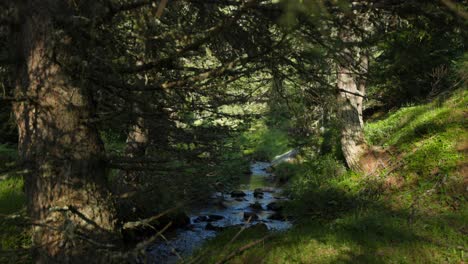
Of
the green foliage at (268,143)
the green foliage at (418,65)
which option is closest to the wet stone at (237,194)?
the green foliage at (418,65)

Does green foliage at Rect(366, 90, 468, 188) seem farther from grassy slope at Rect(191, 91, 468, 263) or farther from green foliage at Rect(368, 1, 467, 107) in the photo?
green foliage at Rect(368, 1, 467, 107)

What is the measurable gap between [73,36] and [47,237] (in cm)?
159

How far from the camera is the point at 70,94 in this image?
3.00 metres

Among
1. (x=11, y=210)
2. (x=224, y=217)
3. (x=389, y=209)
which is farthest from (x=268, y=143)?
(x=11, y=210)

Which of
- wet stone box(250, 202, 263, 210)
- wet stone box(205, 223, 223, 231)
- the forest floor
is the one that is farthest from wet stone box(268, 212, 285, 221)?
wet stone box(205, 223, 223, 231)

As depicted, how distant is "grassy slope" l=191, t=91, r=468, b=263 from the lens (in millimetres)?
5273

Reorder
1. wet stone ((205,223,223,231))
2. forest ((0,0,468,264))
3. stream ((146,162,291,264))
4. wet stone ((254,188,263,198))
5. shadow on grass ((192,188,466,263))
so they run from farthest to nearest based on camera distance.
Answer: wet stone ((254,188,263,198)) → wet stone ((205,223,223,231)) → stream ((146,162,291,264)) → shadow on grass ((192,188,466,263)) → forest ((0,0,468,264))

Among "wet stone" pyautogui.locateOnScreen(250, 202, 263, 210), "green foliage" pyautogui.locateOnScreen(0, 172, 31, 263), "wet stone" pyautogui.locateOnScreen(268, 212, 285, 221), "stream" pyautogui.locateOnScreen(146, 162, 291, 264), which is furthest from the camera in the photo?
"wet stone" pyautogui.locateOnScreen(250, 202, 263, 210)

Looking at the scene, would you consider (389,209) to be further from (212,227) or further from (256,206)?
(256,206)

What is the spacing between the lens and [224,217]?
444 inches

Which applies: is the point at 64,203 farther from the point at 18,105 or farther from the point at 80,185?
the point at 18,105

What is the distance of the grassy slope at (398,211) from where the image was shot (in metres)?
5.27

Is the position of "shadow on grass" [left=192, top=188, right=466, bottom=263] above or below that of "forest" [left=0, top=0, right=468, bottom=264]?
below

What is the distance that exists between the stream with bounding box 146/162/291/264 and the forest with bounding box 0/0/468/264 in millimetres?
81
